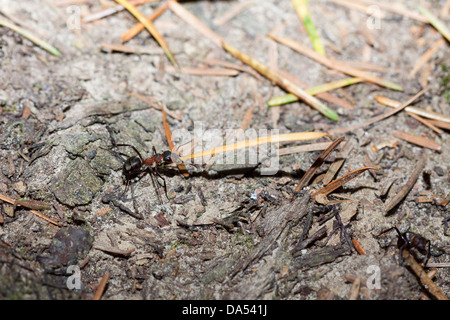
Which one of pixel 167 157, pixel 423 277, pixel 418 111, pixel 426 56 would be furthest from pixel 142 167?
pixel 426 56

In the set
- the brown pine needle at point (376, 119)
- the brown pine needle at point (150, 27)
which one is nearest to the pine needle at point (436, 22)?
the brown pine needle at point (376, 119)

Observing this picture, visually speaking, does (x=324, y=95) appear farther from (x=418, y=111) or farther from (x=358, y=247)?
(x=358, y=247)

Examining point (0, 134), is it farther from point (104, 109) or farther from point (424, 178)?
point (424, 178)

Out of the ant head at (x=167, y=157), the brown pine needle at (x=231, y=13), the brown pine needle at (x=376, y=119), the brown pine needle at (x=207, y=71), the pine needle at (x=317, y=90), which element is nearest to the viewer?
the ant head at (x=167, y=157)

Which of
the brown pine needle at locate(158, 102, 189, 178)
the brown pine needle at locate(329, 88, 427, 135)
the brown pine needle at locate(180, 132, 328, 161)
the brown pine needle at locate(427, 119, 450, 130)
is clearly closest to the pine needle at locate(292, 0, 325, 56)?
the brown pine needle at locate(329, 88, 427, 135)

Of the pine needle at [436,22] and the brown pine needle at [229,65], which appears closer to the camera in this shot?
the brown pine needle at [229,65]

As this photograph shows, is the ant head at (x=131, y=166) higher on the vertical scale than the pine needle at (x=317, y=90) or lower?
lower

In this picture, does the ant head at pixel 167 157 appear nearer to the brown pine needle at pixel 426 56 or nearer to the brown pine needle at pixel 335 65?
the brown pine needle at pixel 335 65
